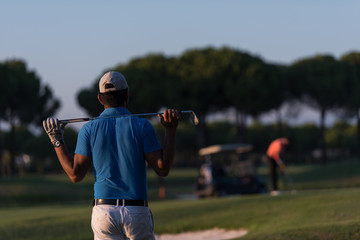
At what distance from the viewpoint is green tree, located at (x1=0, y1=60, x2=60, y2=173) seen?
45594 millimetres

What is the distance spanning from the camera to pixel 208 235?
12430mm

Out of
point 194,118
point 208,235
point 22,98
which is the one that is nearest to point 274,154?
point 208,235

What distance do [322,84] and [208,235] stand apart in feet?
134

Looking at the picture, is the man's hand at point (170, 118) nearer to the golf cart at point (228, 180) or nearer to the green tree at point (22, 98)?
the golf cart at point (228, 180)

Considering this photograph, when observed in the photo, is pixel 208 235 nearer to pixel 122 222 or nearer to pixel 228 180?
pixel 122 222

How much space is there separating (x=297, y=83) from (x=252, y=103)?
5929 millimetres

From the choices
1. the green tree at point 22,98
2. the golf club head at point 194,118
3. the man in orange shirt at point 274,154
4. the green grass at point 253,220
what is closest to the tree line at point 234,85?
the green tree at point 22,98

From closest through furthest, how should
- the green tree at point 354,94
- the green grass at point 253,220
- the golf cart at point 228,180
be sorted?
the green grass at point 253,220 → the golf cart at point 228,180 → the green tree at point 354,94

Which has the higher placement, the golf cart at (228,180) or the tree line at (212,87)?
the tree line at (212,87)

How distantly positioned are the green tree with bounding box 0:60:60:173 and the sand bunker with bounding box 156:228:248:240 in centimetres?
3343

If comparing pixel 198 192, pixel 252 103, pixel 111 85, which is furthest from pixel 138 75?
pixel 111 85

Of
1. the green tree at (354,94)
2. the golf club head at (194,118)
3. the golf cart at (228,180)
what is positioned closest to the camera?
the golf club head at (194,118)

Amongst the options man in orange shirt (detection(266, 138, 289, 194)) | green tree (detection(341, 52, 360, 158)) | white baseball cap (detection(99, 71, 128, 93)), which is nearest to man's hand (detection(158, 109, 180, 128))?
white baseball cap (detection(99, 71, 128, 93))

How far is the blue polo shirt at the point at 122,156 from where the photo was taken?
13.3 ft
